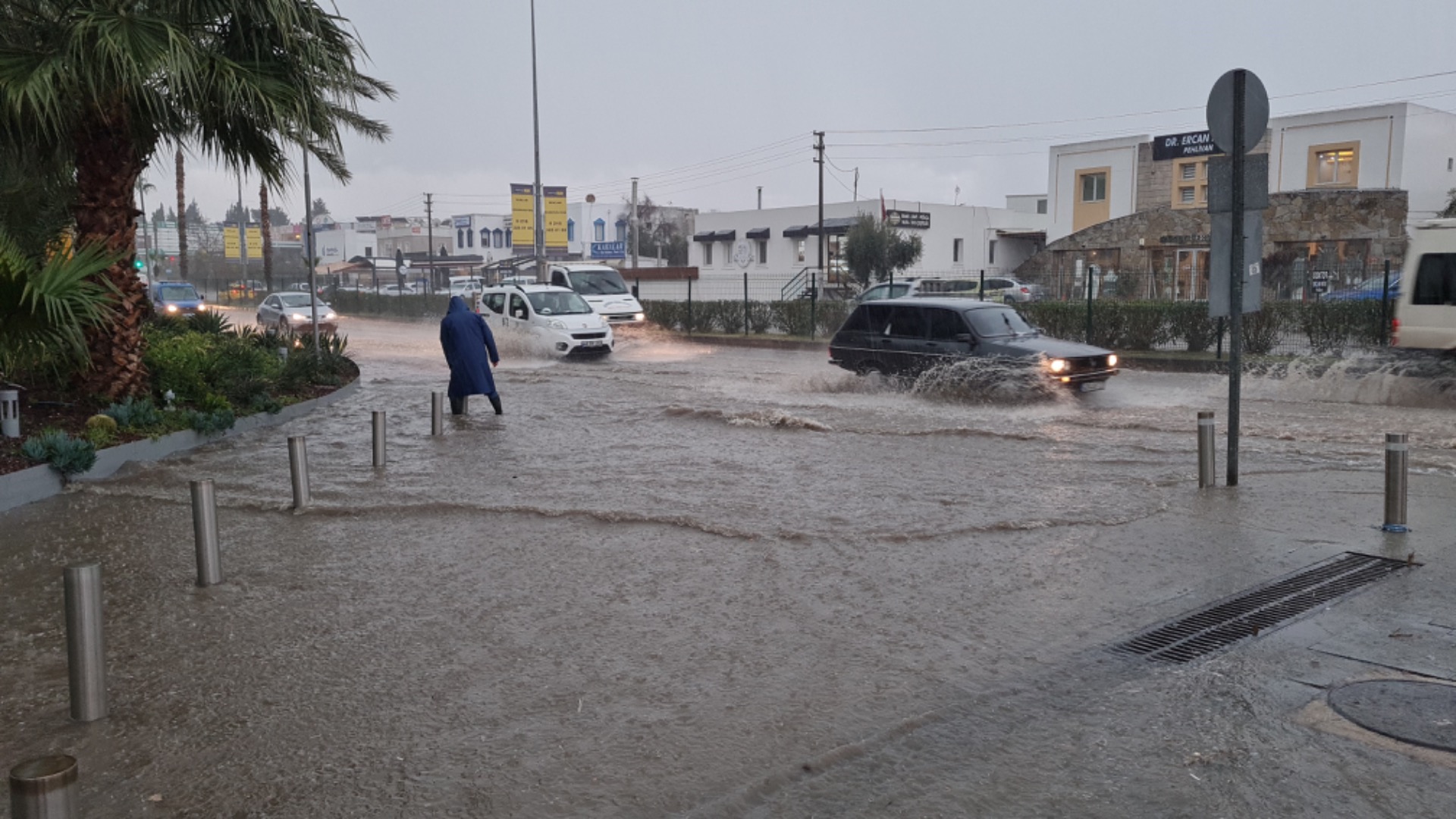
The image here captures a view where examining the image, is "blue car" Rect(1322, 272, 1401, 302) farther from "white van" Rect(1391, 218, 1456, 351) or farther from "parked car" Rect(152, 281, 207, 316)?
"parked car" Rect(152, 281, 207, 316)

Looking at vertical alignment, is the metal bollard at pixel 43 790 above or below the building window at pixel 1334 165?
below

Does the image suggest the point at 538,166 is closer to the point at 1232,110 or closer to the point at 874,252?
the point at 874,252

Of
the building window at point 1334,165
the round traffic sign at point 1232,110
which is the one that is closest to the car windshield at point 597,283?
the round traffic sign at point 1232,110

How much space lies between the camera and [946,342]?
581 inches

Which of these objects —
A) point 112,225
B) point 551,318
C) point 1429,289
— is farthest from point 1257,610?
point 551,318

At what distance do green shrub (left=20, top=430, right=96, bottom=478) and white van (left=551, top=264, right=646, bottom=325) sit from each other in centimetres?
1767

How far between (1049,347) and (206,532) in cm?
1043

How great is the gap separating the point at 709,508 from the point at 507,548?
69.7 inches

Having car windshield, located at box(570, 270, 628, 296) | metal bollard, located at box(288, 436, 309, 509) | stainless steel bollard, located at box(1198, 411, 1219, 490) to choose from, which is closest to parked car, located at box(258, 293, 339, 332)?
car windshield, located at box(570, 270, 628, 296)

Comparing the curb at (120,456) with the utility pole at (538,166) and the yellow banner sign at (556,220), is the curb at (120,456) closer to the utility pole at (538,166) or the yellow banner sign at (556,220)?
the utility pole at (538,166)

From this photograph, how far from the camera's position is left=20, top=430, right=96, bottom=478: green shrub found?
31.1 feet

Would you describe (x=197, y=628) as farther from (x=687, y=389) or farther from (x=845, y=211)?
(x=845, y=211)

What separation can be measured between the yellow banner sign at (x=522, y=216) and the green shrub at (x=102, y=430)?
44413 mm

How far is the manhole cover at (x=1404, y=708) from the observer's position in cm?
421
